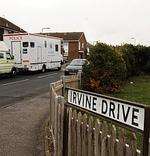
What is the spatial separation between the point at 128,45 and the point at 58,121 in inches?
806

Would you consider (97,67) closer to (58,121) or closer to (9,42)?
(58,121)

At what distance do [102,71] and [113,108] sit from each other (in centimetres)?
1354

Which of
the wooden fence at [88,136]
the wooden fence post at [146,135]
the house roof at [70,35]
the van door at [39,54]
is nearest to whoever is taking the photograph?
the wooden fence post at [146,135]

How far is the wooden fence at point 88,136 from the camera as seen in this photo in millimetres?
4480

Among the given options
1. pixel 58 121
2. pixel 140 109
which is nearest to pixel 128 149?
pixel 140 109

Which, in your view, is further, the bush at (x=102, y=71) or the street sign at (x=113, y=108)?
the bush at (x=102, y=71)

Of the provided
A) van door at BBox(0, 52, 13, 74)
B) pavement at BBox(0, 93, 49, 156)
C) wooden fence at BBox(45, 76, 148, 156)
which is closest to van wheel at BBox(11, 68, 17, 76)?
van door at BBox(0, 52, 13, 74)

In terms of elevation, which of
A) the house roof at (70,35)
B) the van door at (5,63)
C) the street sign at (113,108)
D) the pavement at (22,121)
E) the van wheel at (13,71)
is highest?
the house roof at (70,35)

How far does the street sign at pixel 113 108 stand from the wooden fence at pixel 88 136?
0.27ft

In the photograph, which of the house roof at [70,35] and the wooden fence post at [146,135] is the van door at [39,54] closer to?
the wooden fence post at [146,135]

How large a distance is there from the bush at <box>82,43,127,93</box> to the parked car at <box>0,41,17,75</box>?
13.3 metres

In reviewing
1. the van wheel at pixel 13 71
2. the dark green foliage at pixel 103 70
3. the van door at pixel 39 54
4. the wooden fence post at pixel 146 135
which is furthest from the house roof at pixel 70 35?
the wooden fence post at pixel 146 135

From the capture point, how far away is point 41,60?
36.2m

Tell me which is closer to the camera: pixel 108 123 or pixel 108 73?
pixel 108 123
